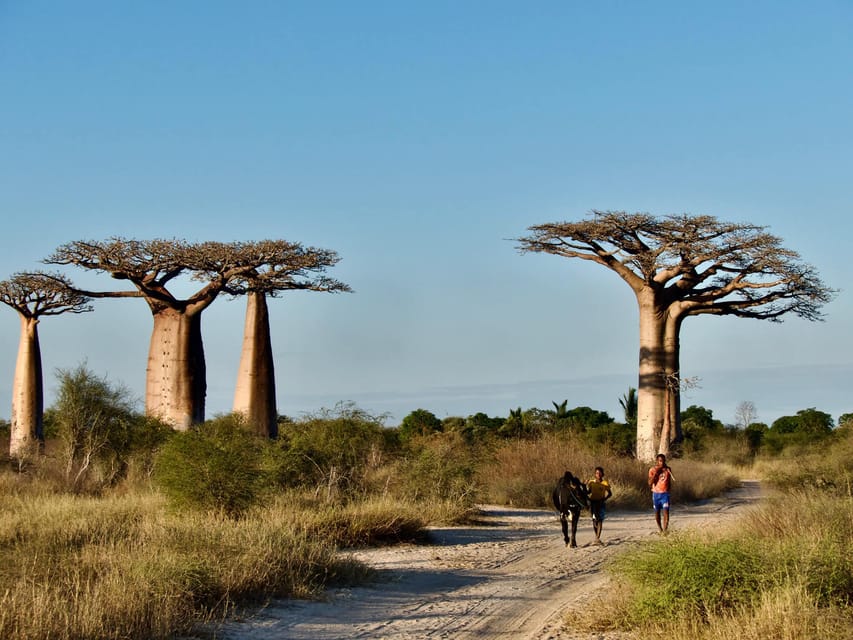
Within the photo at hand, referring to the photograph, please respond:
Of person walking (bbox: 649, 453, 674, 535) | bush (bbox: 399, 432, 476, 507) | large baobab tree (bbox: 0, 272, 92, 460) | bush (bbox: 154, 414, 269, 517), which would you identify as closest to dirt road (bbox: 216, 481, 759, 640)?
person walking (bbox: 649, 453, 674, 535)

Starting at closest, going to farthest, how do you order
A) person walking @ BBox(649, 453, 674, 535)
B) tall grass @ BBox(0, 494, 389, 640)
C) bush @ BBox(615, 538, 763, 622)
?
tall grass @ BBox(0, 494, 389, 640), bush @ BBox(615, 538, 763, 622), person walking @ BBox(649, 453, 674, 535)

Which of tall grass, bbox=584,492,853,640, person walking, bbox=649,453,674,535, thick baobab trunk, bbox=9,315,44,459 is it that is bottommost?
tall grass, bbox=584,492,853,640

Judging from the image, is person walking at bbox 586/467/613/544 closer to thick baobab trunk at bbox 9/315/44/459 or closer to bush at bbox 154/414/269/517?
bush at bbox 154/414/269/517

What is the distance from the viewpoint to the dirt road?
7719mm

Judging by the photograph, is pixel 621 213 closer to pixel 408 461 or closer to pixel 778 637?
pixel 408 461

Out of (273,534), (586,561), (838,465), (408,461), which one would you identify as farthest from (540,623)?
(838,465)

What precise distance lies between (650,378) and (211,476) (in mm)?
15319

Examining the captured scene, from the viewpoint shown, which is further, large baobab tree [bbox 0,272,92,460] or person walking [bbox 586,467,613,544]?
large baobab tree [bbox 0,272,92,460]

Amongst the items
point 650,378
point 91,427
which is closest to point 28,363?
point 91,427

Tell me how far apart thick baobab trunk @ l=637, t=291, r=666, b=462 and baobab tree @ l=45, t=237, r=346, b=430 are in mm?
9186

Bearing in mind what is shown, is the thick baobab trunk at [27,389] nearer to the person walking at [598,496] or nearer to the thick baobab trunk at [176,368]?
the thick baobab trunk at [176,368]

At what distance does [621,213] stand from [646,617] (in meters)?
18.2

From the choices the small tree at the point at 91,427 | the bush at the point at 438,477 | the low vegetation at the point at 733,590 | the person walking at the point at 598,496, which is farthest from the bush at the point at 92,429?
the low vegetation at the point at 733,590

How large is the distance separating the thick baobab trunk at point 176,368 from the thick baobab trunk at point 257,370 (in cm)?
98
